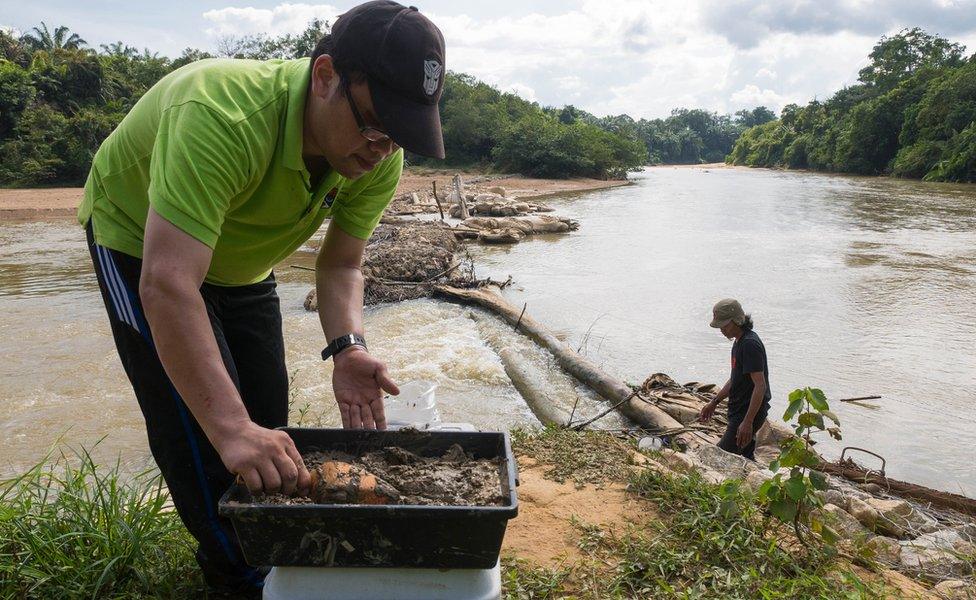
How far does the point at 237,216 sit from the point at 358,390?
68 centimetres

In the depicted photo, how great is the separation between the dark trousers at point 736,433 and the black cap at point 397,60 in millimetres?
3850

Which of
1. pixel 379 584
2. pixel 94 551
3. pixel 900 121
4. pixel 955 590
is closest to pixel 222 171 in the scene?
pixel 379 584

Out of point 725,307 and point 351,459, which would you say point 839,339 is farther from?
point 351,459

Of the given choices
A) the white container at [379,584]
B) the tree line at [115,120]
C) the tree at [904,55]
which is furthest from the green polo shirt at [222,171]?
the tree at [904,55]

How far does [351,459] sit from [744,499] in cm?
185

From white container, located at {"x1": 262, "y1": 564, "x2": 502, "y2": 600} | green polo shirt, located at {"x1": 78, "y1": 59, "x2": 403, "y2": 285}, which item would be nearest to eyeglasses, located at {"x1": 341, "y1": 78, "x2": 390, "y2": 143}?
green polo shirt, located at {"x1": 78, "y1": 59, "x2": 403, "y2": 285}

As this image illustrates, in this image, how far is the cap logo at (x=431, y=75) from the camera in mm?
1685

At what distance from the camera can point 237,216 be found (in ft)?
6.19

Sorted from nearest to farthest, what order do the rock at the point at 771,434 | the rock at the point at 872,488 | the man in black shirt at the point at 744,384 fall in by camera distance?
1. the rock at the point at 872,488
2. the man in black shirt at the point at 744,384
3. the rock at the point at 771,434

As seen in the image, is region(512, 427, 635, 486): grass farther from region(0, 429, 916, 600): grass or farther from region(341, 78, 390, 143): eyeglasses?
region(341, 78, 390, 143): eyeglasses

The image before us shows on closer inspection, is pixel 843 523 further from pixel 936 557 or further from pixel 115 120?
pixel 115 120

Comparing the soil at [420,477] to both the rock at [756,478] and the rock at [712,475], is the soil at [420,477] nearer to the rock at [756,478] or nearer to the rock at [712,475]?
the rock at [712,475]

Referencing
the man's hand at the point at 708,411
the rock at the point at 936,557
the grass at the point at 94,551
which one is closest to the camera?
the grass at the point at 94,551

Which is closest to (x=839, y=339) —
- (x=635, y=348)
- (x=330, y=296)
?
(x=635, y=348)
